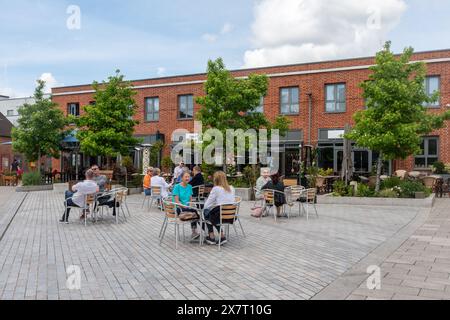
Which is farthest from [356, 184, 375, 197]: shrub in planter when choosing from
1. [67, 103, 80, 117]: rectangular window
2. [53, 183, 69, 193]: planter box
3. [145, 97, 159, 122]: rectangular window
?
[67, 103, 80, 117]: rectangular window

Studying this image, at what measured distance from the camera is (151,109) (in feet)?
102

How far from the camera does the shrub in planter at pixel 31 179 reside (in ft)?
68.2

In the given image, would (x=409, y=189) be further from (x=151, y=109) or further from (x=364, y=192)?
(x=151, y=109)

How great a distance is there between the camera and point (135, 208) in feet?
43.7

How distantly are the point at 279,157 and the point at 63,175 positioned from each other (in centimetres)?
1242

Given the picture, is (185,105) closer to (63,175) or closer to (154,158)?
(154,158)

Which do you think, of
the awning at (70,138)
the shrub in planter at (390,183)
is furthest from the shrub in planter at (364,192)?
the awning at (70,138)

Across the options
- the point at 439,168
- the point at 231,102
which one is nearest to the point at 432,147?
the point at 439,168

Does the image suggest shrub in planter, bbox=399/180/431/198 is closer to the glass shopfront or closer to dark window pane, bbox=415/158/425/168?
dark window pane, bbox=415/158/425/168

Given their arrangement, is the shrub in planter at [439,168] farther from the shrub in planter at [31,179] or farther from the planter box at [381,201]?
the shrub in planter at [31,179]

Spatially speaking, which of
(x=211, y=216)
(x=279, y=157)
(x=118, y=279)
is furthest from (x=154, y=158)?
(x=118, y=279)

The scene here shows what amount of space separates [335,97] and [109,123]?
42.5ft

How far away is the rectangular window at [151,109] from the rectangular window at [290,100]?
9.11 meters
